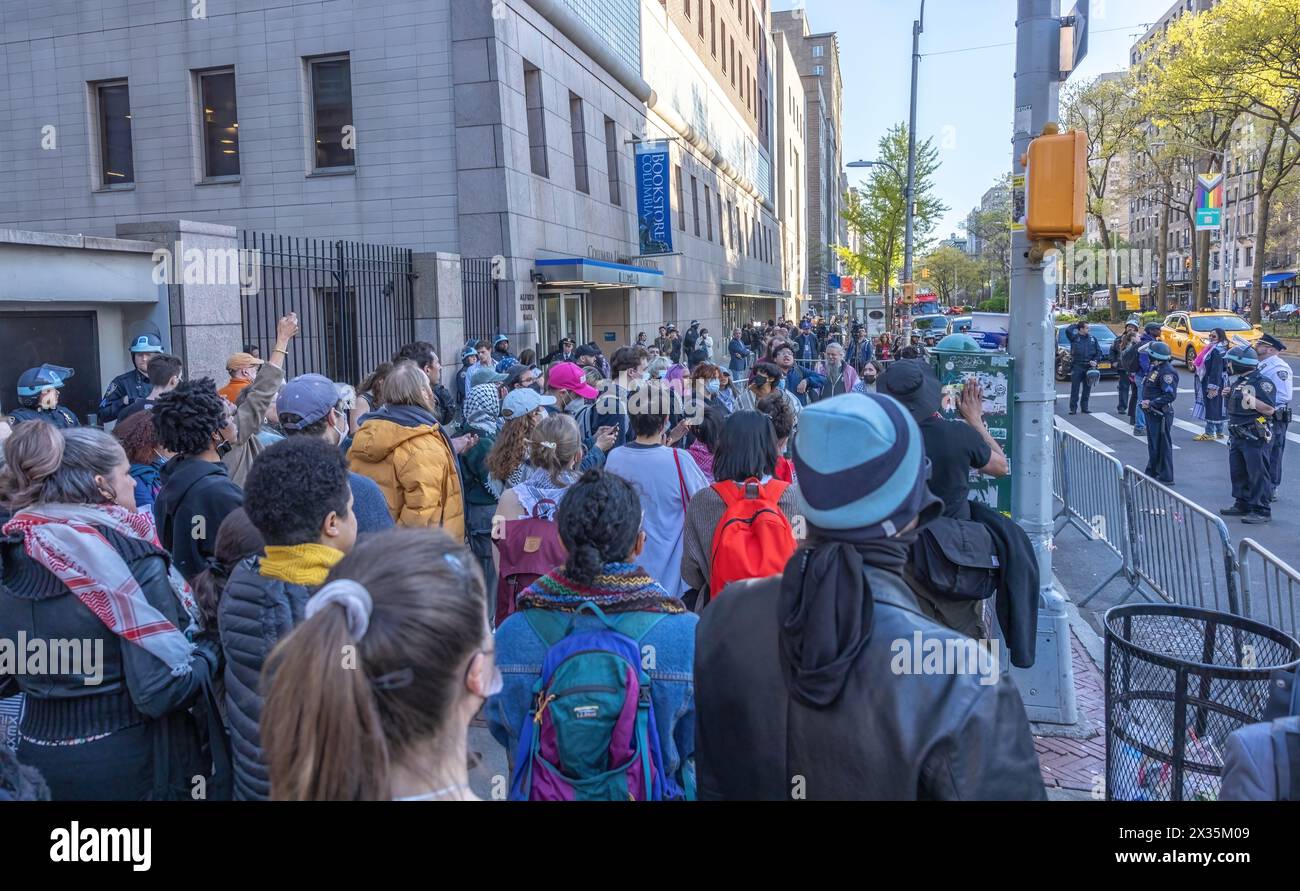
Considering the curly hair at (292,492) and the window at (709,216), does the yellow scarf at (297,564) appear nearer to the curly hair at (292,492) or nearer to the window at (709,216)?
the curly hair at (292,492)

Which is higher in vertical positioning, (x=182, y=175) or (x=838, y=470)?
(x=182, y=175)

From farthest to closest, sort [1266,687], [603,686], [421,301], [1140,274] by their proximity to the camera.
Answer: [1140,274] < [421,301] < [1266,687] < [603,686]

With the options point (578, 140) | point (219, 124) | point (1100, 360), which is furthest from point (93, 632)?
point (1100, 360)

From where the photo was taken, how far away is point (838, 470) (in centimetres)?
206

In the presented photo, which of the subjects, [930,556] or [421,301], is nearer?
[930,556]

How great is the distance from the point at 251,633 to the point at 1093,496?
26.7 feet

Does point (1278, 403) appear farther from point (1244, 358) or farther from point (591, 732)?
point (591, 732)

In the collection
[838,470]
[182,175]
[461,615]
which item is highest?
[182,175]

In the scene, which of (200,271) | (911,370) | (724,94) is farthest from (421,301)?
(724,94)

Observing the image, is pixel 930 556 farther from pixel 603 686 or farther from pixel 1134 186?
pixel 1134 186

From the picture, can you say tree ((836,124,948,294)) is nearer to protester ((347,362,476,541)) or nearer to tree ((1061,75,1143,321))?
tree ((1061,75,1143,321))

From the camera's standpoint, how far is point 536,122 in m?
17.2

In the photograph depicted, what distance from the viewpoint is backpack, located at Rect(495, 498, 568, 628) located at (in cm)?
431
